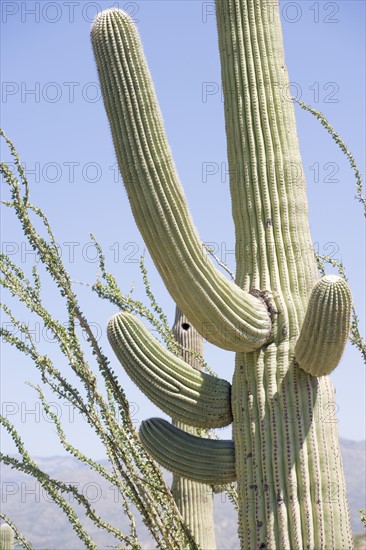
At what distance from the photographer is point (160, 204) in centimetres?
320

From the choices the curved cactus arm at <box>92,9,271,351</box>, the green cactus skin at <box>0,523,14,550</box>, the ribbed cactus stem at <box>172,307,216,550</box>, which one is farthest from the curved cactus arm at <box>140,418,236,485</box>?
the green cactus skin at <box>0,523,14,550</box>

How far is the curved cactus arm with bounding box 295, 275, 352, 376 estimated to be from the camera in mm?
3057

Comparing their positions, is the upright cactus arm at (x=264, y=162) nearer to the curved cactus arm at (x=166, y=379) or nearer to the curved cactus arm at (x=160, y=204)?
the curved cactus arm at (x=160, y=204)

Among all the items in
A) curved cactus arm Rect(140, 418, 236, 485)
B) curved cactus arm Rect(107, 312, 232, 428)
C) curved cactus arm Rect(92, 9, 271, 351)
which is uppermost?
curved cactus arm Rect(92, 9, 271, 351)

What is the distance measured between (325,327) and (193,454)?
2.39 ft

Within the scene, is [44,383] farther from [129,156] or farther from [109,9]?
[109,9]

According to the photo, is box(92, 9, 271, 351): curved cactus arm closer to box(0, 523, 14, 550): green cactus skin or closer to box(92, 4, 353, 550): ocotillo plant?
box(92, 4, 353, 550): ocotillo plant

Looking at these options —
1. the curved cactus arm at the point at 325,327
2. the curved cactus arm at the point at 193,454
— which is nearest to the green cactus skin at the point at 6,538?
the curved cactus arm at the point at 193,454

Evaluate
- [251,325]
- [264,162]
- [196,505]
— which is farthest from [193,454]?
[196,505]

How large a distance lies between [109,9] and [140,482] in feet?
6.57

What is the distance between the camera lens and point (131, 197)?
3277 mm

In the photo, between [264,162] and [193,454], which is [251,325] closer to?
[193,454]

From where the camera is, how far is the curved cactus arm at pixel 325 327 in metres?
3.06

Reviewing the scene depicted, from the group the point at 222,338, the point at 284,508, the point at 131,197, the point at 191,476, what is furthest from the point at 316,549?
the point at 131,197
